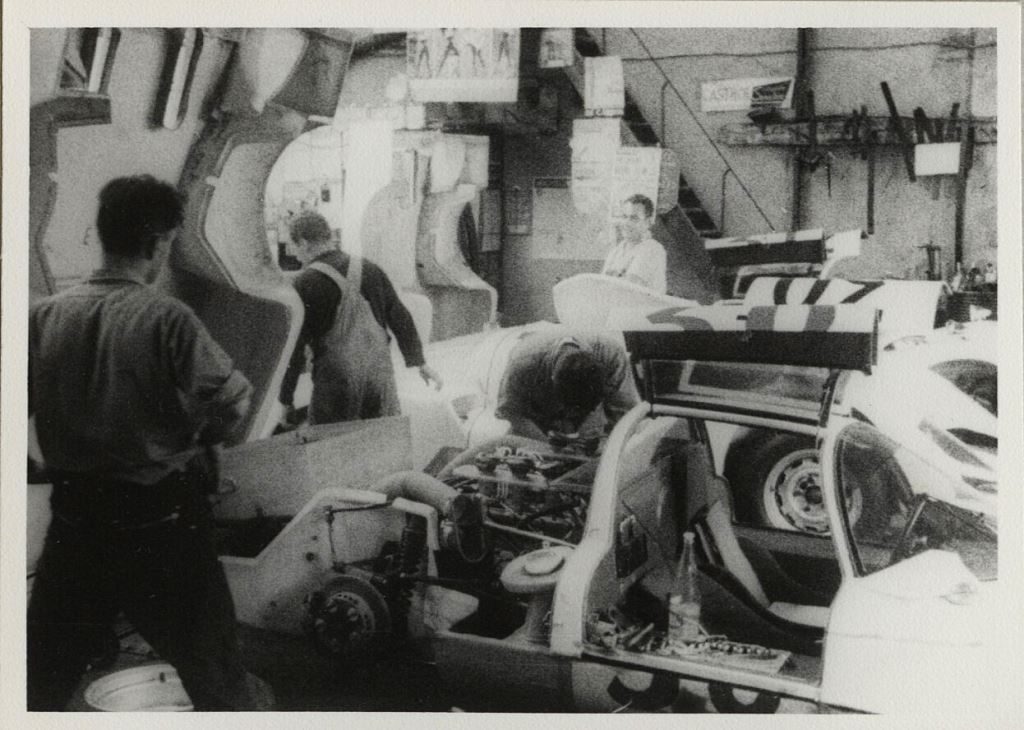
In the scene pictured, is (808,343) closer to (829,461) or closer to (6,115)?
(829,461)

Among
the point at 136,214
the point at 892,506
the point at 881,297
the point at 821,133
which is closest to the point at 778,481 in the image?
the point at 892,506

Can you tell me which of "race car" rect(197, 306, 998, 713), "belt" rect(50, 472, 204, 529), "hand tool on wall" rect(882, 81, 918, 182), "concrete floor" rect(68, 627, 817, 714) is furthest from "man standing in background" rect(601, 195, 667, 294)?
"belt" rect(50, 472, 204, 529)

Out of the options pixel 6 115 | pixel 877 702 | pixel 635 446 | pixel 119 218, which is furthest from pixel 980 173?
pixel 6 115

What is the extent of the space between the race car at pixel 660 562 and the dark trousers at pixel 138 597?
10 centimetres

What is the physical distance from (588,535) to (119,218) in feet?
5.00

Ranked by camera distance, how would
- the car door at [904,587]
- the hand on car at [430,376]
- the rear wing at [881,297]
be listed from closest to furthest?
the car door at [904,587], the rear wing at [881,297], the hand on car at [430,376]

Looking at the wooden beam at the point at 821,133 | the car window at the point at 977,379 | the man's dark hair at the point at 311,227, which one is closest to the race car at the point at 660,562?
the car window at the point at 977,379

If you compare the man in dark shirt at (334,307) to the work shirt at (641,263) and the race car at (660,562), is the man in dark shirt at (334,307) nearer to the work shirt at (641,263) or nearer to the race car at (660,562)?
the race car at (660,562)

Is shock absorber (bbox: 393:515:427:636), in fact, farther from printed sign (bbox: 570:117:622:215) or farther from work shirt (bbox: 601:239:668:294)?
printed sign (bbox: 570:117:622:215)

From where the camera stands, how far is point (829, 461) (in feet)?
8.68

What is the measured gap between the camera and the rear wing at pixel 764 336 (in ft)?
8.89

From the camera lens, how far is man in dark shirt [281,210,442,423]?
285cm

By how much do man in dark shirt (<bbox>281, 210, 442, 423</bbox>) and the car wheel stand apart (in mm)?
881

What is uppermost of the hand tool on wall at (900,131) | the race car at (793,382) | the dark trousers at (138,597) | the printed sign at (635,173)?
the hand tool on wall at (900,131)
